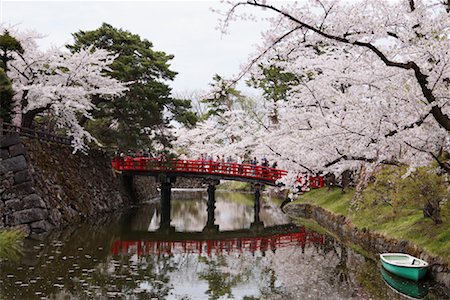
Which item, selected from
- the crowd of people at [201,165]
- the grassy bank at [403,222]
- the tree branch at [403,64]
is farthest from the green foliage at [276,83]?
the tree branch at [403,64]

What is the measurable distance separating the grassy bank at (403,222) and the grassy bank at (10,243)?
10.5 meters

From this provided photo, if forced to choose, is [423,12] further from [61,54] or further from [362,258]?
[61,54]

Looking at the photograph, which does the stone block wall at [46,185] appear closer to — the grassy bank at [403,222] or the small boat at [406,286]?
the small boat at [406,286]

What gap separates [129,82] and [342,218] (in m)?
12.5

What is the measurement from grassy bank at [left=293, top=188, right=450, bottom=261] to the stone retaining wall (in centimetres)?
17

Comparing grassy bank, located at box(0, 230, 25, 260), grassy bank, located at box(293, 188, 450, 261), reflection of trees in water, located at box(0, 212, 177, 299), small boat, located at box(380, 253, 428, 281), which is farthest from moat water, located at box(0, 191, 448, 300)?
grassy bank, located at box(0, 230, 25, 260)

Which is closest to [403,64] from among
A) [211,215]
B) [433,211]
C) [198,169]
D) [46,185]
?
[433,211]

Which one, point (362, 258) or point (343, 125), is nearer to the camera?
point (343, 125)

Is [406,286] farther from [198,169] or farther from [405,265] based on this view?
[198,169]

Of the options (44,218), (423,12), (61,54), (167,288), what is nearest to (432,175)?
(423,12)

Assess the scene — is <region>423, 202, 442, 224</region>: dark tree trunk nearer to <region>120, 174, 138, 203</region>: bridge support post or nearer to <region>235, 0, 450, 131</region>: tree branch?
<region>235, 0, 450, 131</region>: tree branch

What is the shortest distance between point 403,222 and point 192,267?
7.10 metres

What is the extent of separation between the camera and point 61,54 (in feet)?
73.7

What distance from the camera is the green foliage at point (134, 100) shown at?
2534 cm
